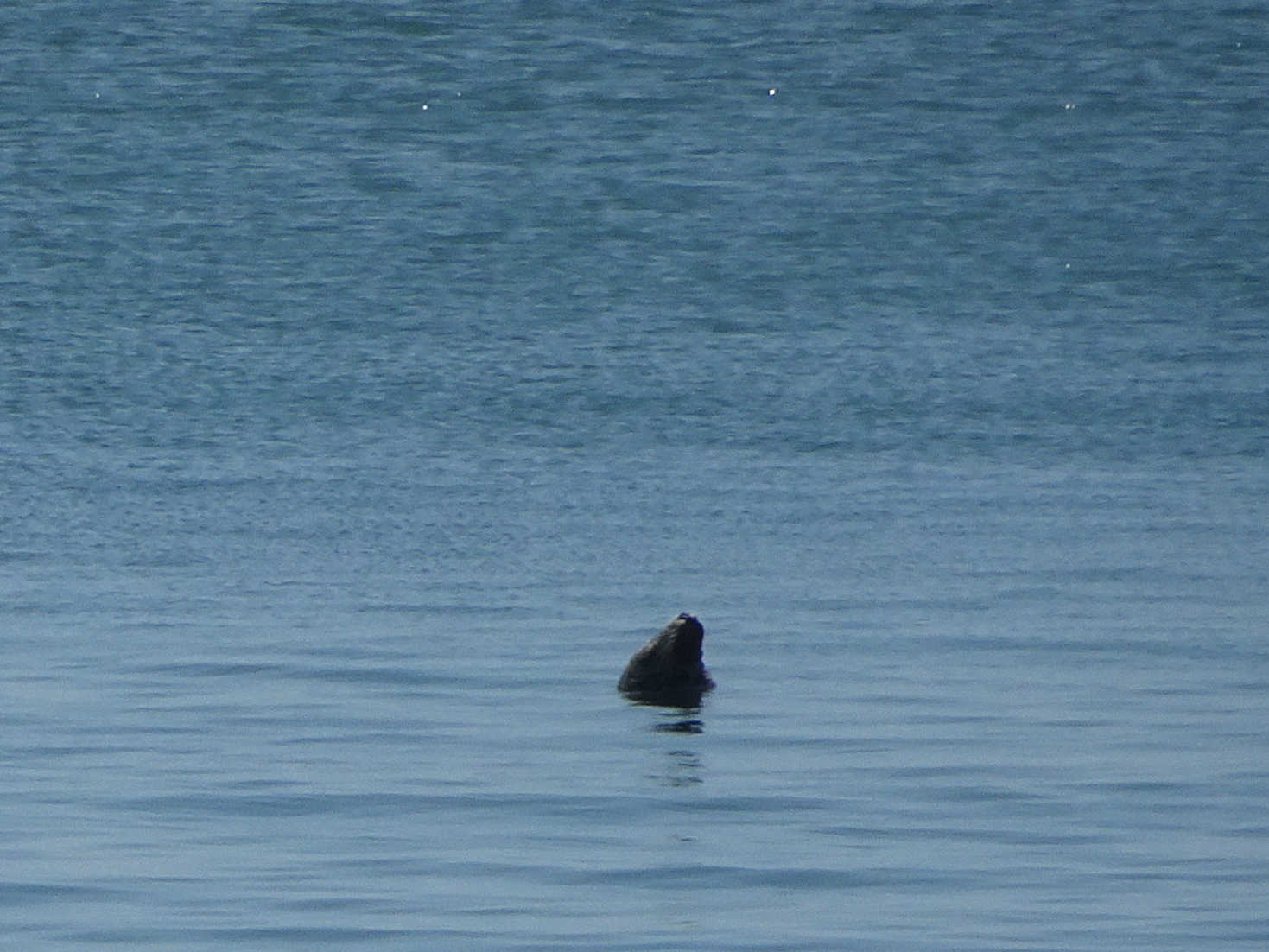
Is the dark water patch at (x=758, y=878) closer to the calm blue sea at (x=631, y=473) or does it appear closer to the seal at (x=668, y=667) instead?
the calm blue sea at (x=631, y=473)

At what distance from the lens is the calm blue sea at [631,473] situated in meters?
9.22

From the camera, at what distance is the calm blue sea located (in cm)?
922

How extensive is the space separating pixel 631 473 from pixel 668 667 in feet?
16.8

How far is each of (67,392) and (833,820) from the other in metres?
10.3

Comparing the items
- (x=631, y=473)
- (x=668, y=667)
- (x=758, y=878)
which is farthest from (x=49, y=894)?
(x=631, y=473)

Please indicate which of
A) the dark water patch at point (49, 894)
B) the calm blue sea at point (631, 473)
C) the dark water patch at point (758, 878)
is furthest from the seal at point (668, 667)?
the dark water patch at point (49, 894)

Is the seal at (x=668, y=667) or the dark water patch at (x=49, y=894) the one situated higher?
the seal at (x=668, y=667)

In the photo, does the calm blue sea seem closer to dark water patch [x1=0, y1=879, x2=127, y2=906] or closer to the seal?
dark water patch [x1=0, y1=879, x2=127, y2=906]

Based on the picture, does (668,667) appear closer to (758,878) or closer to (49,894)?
(758,878)

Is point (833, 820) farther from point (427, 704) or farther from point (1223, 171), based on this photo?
point (1223, 171)

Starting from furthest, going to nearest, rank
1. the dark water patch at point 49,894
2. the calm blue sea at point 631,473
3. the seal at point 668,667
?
the seal at point 668,667 → the calm blue sea at point 631,473 → the dark water patch at point 49,894

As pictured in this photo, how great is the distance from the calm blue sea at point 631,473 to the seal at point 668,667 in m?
0.18

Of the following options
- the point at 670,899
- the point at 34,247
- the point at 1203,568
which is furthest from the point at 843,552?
the point at 34,247

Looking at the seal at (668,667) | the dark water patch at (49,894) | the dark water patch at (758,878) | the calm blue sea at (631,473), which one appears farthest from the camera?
the seal at (668,667)
